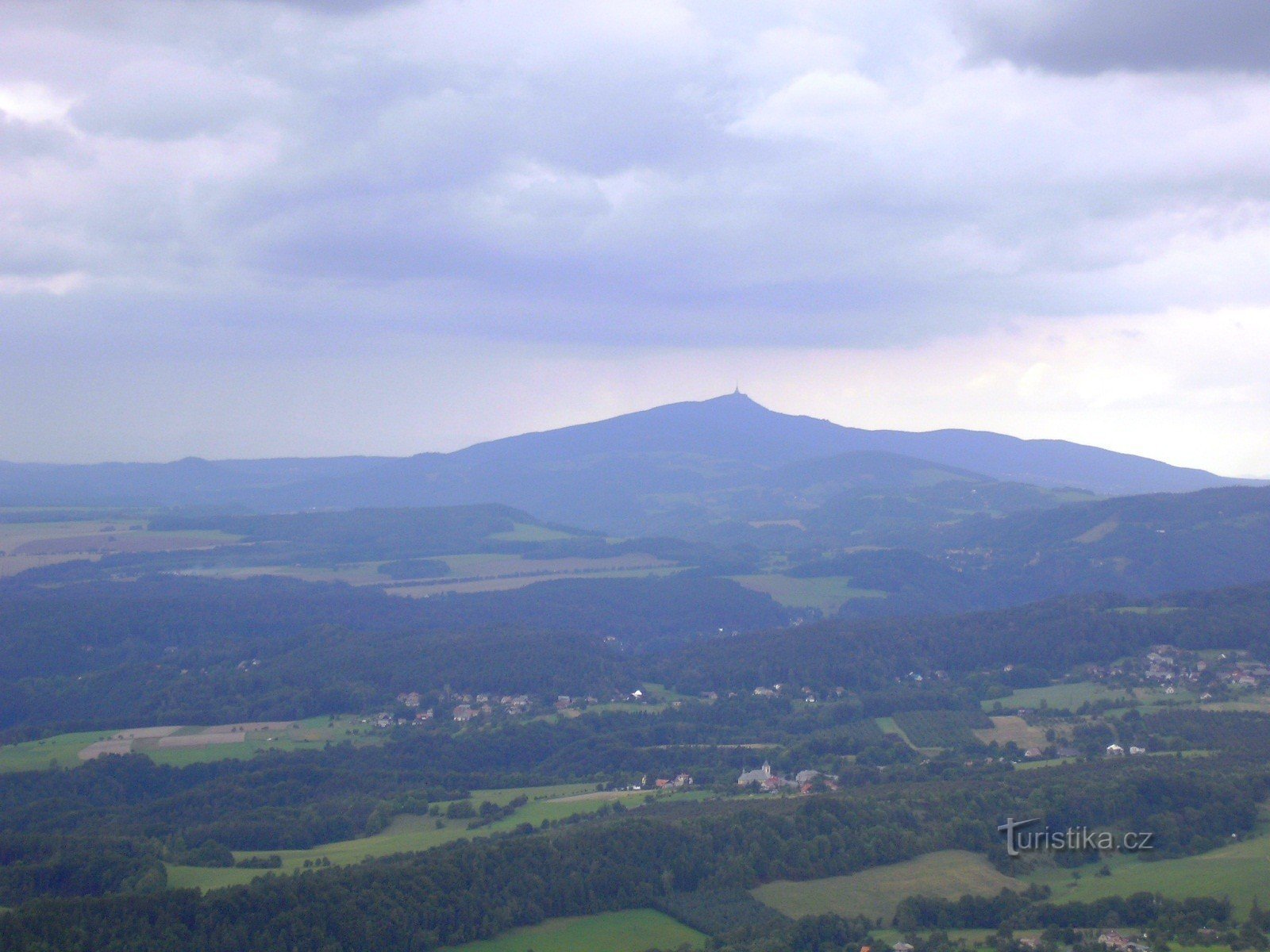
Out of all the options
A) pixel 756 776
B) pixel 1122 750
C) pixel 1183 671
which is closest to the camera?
pixel 1122 750

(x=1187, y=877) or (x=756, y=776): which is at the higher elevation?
(x=1187, y=877)

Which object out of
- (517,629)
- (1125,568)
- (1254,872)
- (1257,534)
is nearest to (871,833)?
(1254,872)

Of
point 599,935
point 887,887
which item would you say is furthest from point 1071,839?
point 599,935

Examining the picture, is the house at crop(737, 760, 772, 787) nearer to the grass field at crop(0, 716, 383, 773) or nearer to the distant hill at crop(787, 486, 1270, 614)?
the grass field at crop(0, 716, 383, 773)

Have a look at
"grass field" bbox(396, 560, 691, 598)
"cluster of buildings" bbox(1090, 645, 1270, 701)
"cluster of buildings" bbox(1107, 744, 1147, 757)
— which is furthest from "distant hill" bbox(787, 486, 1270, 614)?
"cluster of buildings" bbox(1107, 744, 1147, 757)

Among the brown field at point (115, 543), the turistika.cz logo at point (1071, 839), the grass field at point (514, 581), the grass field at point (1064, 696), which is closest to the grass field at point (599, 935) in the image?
the turistika.cz logo at point (1071, 839)

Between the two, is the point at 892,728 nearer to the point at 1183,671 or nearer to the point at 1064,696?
the point at 1064,696
